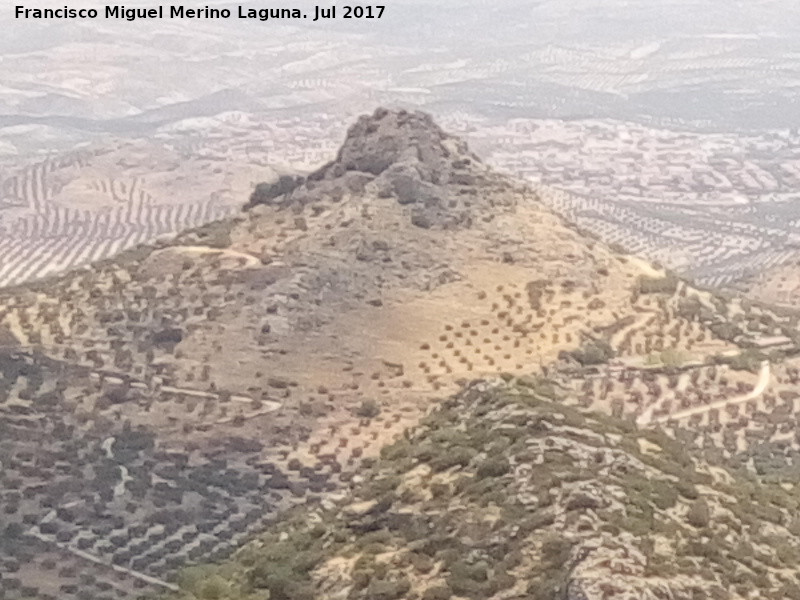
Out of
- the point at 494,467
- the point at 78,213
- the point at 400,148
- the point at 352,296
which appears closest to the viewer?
the point at 494,467

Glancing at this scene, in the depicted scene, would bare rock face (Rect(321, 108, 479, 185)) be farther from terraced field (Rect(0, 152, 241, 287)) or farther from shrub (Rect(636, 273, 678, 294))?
terraced field (Rect(0, 152, 241, 287))

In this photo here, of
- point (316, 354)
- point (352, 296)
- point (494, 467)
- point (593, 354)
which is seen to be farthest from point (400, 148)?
point (494, 467)

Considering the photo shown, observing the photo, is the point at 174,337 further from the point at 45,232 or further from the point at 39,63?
the point at 39,63

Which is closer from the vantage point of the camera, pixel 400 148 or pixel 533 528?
pixel 533 528

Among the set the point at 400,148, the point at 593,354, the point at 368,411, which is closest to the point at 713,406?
the point at 593,354

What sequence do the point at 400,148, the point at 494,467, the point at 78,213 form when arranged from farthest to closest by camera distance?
the point at 78,213 < the point at 400,148 < the point at 494,467

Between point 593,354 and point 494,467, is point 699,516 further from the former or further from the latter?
point 593,354

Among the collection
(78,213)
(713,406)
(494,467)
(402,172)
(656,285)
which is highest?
(402,172)

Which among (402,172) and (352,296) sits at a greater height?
(402,172)

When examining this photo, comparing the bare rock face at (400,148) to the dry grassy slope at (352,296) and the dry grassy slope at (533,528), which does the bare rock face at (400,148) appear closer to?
the dry grassy slope at (352,296)
